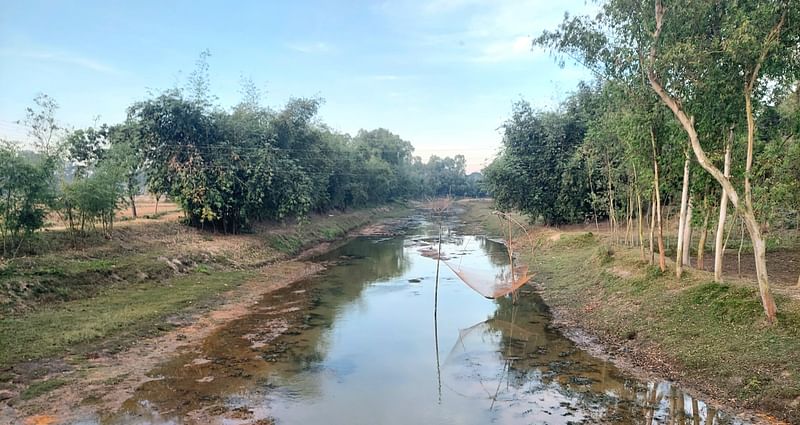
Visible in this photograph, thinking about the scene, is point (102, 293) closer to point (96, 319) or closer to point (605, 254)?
point (96, 319)

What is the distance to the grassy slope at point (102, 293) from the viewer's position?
11.3 meters

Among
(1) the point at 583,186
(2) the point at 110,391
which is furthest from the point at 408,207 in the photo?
(2) the point at 110,391

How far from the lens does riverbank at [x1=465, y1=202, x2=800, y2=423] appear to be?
27.6ft

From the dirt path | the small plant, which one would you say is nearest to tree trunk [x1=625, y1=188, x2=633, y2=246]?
the small plant

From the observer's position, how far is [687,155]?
12438 millimetres

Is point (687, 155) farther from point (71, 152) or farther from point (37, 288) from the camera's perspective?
point (71, 152)

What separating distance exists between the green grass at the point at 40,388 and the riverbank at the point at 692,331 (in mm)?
11399

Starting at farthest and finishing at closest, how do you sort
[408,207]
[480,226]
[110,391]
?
1. [408,207]
2. [480,226]
3. [110,391]

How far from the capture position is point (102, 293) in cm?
1524


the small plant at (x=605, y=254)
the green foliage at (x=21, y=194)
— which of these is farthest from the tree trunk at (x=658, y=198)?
the green foliage at (x=21, y=194)

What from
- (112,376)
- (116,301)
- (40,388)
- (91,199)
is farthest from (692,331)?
(91,199)

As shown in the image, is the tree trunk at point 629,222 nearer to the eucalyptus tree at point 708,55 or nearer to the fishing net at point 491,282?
the fishing net at point 491,282

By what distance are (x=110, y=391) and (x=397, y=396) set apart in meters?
5.42

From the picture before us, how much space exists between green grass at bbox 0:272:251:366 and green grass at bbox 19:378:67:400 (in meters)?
1.18
